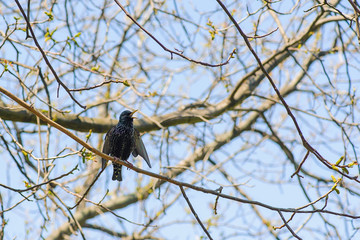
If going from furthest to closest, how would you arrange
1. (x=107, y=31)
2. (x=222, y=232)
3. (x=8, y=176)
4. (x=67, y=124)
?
(x=222, y=232)
(x=107, y=31)
(x=8, y=176)
(x=67, y=124)

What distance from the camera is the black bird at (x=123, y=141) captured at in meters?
4.92

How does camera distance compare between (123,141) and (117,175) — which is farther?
(117,175)

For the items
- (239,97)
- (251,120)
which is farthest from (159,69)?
(239,97)

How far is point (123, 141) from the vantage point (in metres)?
4.94

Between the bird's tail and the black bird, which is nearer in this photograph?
the black bird

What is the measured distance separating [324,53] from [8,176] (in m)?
4.48

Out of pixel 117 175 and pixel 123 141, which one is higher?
pixel 123 141

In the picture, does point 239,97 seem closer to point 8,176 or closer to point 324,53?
point 324,53

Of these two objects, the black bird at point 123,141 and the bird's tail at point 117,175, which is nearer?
the black bird at point 123,141

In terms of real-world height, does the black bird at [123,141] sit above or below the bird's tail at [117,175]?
above

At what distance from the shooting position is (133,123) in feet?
17.6

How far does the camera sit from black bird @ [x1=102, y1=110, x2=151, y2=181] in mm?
4922

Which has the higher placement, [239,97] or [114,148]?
[239,97]

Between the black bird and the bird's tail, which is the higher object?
the black bird
